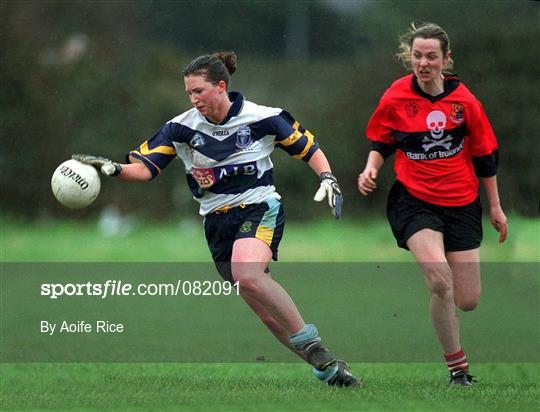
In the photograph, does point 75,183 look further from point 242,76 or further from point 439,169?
point 242,76

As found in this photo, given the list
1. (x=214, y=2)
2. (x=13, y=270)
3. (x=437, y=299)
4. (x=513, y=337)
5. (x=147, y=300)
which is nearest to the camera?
(x=437, y=299)

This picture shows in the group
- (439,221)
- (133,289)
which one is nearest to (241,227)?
(439,221)

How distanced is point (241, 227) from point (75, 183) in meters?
0.83

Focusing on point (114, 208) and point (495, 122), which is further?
point (114, 208)

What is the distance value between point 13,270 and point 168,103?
2.17 m

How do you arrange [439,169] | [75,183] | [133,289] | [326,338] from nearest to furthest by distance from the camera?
[75,183], [439,169], [326,338], [133,289]

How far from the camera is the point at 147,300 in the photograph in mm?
8664

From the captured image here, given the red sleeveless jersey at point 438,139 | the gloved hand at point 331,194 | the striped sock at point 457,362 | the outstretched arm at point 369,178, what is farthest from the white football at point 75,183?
the striped sock at point 457,362

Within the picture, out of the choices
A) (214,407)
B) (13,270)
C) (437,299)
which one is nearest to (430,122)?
(437,299)

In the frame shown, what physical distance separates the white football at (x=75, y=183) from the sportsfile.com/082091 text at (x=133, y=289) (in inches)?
141

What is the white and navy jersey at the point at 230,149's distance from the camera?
5371 millimetres

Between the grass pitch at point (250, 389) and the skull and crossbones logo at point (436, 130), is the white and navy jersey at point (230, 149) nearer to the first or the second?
the skull and crossbones logo at point (436, 130)

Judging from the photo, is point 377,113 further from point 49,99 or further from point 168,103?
point 49,99

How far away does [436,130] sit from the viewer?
5434 millimetres
